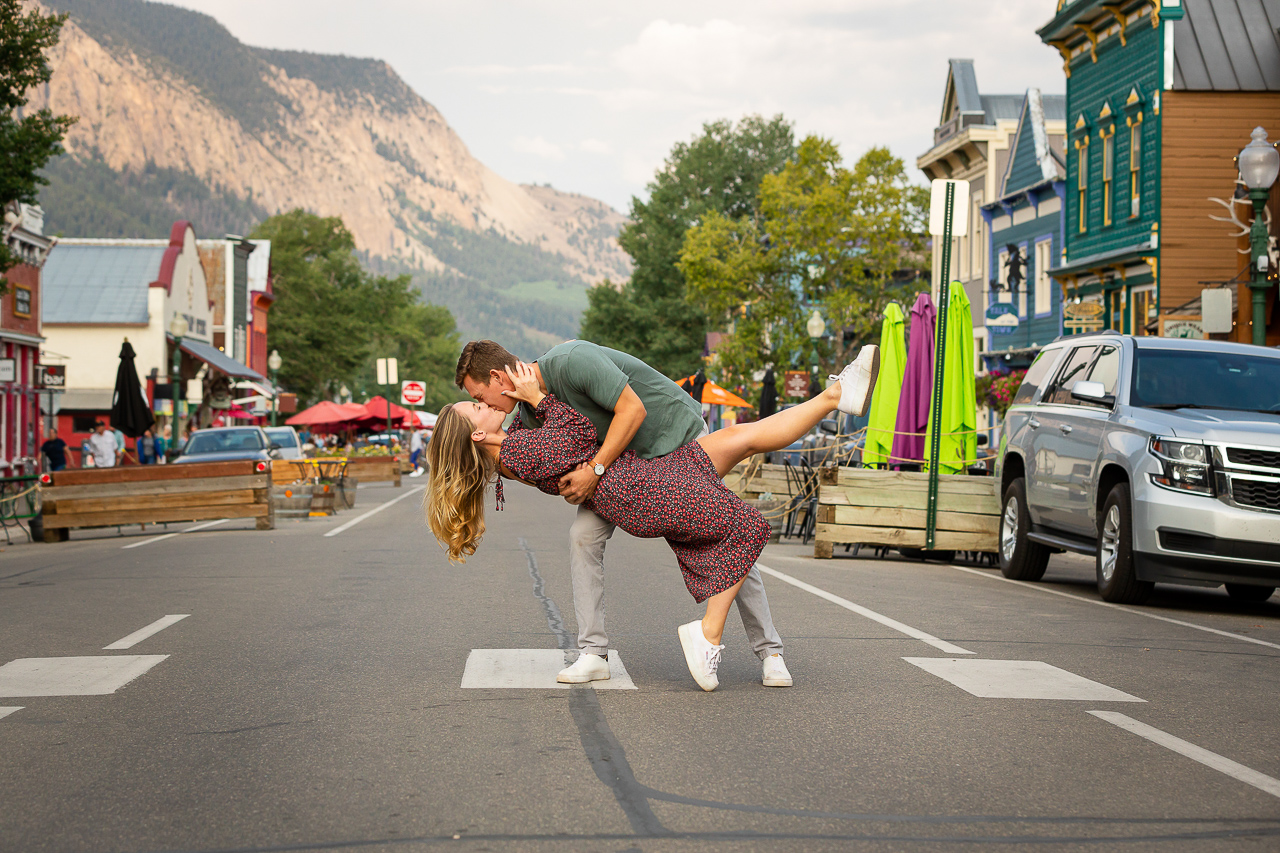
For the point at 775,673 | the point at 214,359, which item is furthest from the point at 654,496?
the point at 214,359

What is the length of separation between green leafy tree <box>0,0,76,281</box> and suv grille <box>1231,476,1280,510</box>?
16.1m

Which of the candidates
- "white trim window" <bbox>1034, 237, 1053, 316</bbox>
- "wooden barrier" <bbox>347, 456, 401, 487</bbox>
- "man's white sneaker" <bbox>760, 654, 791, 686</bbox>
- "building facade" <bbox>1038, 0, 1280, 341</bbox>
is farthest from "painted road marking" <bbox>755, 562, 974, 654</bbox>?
"wooden barrier" <bbox>347, 456, 401, 487</bbox>

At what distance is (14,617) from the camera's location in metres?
10.2

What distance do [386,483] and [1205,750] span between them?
4145 cm

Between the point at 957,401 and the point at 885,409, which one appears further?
the point at 885,409

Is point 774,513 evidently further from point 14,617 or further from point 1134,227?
point 1134,227

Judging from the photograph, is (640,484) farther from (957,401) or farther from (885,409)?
(885,409)

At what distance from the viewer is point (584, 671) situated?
696 cm

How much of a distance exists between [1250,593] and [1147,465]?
2224 millimetres

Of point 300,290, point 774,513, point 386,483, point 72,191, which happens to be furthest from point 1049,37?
point 72,191

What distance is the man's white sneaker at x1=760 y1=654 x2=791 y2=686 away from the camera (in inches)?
273

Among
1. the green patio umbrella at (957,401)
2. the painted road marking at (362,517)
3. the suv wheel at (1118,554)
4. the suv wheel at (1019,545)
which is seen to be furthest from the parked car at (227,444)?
the suv wheel at (1118,554)

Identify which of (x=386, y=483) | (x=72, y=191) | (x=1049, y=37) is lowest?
(x=386, y=483)

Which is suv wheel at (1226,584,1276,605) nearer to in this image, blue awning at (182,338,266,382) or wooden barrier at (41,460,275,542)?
wooden barrier at (41,460,275,542)
